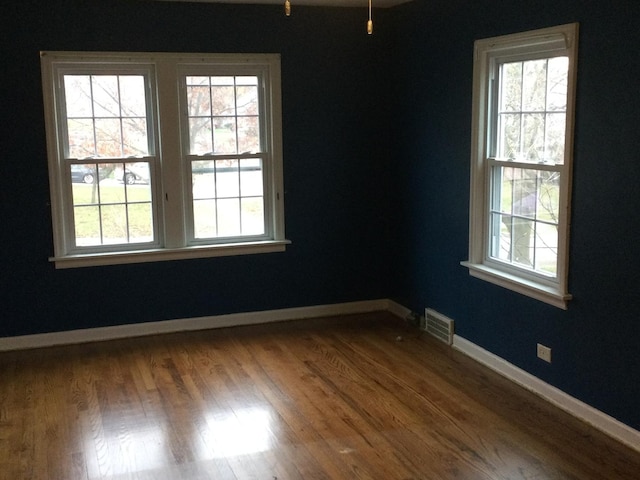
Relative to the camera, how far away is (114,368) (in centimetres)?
482

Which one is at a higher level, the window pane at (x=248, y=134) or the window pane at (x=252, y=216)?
the window pane at (x=248, y=134)

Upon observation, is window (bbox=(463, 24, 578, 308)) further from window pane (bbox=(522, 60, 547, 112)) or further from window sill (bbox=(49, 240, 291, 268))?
window sill (bbox=(49, 240, 291, 268))

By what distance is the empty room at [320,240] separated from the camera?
11.9ft

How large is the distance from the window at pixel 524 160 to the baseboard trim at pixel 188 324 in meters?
1.44

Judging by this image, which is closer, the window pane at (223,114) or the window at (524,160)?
the window at (524,160)

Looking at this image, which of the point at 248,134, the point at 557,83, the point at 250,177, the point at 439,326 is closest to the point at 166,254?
the point at 250,177

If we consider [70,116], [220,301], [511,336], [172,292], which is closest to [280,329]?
[220,301]

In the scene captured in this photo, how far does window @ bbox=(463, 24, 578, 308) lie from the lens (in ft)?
13.1

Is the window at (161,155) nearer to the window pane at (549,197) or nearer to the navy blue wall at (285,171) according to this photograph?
the navy blue wall at (285,171)

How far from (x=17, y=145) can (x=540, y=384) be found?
150 inches

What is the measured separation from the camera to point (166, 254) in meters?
5.46

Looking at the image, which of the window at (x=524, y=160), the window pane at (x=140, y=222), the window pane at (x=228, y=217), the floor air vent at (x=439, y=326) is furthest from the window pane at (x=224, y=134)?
the floor air vent at (x=439, y=326)

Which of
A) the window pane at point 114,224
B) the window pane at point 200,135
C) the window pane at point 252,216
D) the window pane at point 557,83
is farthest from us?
the window pane at point 252,216

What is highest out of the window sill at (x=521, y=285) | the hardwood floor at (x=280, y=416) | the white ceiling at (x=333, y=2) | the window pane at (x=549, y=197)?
the white ceiling at (x=333, y=2)
